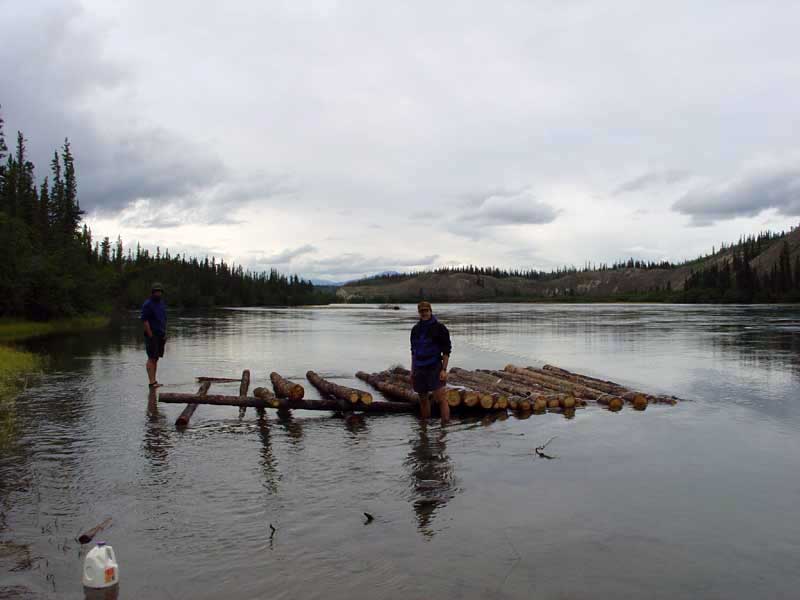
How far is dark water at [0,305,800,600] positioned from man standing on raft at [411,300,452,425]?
88cm

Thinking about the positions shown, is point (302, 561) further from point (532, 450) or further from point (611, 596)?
point (532, 450)

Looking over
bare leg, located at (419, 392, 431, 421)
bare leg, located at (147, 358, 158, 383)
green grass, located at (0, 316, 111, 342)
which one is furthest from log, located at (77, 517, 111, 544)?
green grass, located at (0, 316, 111, 342)

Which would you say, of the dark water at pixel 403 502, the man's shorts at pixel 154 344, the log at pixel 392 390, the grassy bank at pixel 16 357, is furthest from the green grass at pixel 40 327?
the dark water at pixel 403 502

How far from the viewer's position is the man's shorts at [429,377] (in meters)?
14.0

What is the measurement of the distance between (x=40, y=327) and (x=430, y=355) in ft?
149

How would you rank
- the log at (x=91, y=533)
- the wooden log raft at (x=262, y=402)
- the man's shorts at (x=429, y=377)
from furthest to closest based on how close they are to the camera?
the wooden log raft at (x=262, y=402), the man's shorts at (x=429, y=377), the log at (x=91, y=533)

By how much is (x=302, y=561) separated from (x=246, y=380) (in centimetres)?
1206

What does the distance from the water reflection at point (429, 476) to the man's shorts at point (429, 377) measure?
118cm

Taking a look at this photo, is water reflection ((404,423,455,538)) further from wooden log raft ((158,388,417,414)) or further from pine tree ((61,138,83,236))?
pine tree ((61,138,83,236))

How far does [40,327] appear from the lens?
48.6m

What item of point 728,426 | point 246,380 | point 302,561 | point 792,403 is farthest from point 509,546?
point 792,403

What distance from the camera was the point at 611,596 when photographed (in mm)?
5980

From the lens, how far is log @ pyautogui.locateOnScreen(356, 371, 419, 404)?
16.3m

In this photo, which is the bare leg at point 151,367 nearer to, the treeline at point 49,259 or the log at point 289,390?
the log at point 289,390
